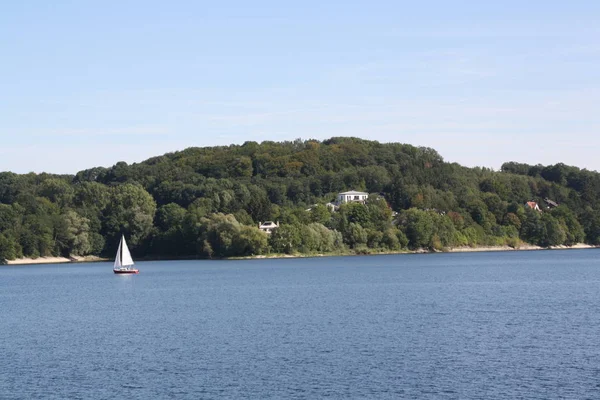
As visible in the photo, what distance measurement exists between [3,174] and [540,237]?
108 m

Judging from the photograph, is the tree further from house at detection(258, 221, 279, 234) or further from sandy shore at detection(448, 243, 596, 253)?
sandy shore at detection(448, 243, 596, 253)

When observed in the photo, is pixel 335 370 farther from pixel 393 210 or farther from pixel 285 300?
pixel 393 210

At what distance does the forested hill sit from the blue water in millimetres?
58909

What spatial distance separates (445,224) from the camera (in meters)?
146

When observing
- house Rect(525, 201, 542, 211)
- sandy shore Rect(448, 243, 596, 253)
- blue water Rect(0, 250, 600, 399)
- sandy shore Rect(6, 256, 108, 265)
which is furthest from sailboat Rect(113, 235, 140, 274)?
house Rect(525, 201, 542, 211)

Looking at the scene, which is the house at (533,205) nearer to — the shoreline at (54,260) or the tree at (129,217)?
the tree at (129,217)

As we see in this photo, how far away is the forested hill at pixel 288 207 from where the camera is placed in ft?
428

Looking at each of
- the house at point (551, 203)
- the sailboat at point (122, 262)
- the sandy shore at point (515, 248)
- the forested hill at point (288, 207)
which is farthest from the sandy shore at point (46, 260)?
the house at point (551, 203)

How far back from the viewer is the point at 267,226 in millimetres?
141250

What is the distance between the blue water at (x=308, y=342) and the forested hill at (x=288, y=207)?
5891cm

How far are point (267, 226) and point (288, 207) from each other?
19.0 meters

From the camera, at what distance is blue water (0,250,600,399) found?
2942cm

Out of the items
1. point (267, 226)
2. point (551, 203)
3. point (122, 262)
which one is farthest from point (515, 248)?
point (122, 262)

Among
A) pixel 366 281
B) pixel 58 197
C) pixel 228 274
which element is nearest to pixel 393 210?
pixel 58 197
